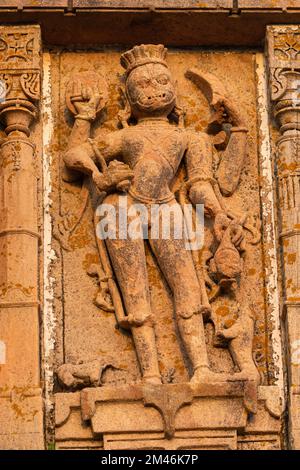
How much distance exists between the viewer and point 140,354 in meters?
11.6

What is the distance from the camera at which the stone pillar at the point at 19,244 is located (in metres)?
11.3

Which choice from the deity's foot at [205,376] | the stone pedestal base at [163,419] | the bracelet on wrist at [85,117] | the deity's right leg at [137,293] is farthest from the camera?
the bracelet on wrist at [85,117]

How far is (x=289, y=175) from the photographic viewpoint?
12.1m

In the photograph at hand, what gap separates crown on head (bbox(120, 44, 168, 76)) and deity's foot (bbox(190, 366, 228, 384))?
211 centimetres

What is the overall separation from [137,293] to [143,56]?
164 cm

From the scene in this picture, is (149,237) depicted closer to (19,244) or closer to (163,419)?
(19,244)

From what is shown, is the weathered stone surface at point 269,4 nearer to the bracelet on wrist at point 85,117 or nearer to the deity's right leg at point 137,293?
the bracelet on wrist at point 85,117

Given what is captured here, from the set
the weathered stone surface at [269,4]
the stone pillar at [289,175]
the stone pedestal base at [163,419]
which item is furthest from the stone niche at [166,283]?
the weathered stone surface at [269,4]

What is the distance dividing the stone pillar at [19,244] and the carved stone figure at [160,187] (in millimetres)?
317

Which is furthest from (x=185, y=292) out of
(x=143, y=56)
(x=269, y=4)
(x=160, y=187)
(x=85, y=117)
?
(x=269, y=4)

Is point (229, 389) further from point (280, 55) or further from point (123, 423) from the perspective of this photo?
point (280, 55)

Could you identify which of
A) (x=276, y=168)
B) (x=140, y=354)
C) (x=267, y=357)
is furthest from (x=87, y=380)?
(x=276, y=168)

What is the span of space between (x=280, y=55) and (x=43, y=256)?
2.09 metres

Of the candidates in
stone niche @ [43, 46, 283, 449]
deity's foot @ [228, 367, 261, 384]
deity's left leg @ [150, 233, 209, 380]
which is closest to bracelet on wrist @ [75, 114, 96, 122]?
stone niche @ [43, 46, 283, 449]
